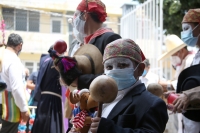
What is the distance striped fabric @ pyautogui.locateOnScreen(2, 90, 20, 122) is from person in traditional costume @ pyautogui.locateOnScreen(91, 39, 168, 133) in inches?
138

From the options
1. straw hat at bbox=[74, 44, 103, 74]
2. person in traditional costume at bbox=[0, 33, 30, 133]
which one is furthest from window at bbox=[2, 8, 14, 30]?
straw hat at bbox=[74, 44, 103, 74]

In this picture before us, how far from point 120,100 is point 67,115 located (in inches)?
72.3

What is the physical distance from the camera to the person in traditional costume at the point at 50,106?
5078mm

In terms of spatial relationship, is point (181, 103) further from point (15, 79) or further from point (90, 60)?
point (15, 79)

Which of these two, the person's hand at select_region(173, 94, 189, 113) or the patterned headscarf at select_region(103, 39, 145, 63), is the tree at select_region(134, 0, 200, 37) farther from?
the patterned headscarf at select_region(103, 39, 145, 63)

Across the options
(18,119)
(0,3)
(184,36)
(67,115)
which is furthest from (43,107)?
(0,3)

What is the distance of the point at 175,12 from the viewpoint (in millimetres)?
9000

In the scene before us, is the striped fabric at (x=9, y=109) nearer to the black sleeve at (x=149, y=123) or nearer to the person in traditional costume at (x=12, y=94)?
the person in traditional costume at (x=12, y=94)

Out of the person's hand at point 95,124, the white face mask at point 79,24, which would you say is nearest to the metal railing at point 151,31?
the white face mask at point 79,24

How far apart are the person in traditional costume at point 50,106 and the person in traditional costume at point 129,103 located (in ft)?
9.40

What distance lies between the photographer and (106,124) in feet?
6.35

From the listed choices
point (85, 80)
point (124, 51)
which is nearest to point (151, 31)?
point (85, 80)

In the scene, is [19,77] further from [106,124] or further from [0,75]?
[106,124]

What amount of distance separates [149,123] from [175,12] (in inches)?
287
